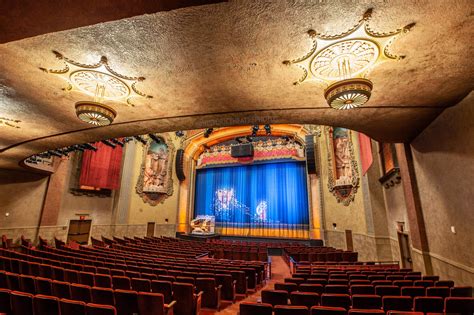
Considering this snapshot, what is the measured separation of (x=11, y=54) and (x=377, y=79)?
598 centimetres

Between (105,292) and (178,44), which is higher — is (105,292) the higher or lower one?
the lower one

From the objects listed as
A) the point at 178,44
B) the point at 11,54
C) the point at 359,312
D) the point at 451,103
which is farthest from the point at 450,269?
the point at 11,54

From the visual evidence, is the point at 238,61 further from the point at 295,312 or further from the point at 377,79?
the point at 295,312

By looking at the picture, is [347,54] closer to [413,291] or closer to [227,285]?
[413,291]

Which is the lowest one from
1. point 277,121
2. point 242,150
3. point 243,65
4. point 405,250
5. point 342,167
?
point 405,250

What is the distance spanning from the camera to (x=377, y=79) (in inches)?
158

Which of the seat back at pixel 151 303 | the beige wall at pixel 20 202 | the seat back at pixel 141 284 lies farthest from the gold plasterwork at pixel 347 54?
the beige wall at pixel 20 202

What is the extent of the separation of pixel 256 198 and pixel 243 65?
16.3m

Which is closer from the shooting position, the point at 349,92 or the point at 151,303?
the point at 151,303

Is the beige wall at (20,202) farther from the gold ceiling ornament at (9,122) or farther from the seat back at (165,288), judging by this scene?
the seat back at (165,288)

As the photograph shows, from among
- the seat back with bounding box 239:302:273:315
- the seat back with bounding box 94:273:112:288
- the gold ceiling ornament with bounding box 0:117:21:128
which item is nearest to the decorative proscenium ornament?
Result: the gold ceiling ornament with bounding box 0:117:21:128

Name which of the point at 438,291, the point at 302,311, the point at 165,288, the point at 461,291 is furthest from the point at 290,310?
the point at 461,291

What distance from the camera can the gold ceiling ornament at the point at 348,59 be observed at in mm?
3029

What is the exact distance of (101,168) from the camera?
14.9 meters
